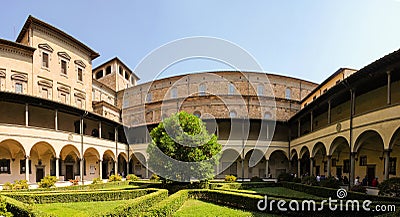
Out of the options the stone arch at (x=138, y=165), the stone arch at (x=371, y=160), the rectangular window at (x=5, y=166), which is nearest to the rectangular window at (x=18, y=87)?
the rectangular window at (x=5, y=166)

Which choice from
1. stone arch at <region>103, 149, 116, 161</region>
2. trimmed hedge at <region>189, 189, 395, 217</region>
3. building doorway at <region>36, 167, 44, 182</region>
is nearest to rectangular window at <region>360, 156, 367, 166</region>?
trimmed hedge at <region>189, 189, 395, 217</region>

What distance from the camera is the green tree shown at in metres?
17.5

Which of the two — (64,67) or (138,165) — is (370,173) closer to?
(138,165)

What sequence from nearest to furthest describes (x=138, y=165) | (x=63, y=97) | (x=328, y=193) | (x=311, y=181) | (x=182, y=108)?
1. (x=328, y=193)
2. (x=311, y=181)
3. (x=63, y=97)
4. (x=182, y=108)
5. (x=138, y=165)

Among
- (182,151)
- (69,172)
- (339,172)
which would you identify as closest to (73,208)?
(182,151)

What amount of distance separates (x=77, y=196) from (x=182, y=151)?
22.2ft

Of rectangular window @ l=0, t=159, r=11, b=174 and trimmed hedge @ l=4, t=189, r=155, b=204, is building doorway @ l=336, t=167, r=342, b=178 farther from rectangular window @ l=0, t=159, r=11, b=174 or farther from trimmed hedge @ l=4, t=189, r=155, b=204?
rectangular window @ l=0, t=159, r=11, b=174

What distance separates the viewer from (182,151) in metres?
17.8

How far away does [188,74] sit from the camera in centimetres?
3812

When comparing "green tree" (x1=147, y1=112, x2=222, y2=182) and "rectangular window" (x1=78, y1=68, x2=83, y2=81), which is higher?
"rectangular window" (x1=78, y1=68, x2=83, y2=81)

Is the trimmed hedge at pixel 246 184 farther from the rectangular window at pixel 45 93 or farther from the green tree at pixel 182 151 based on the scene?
the rectangular window at pixel 45 93

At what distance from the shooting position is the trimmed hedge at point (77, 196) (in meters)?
14.0

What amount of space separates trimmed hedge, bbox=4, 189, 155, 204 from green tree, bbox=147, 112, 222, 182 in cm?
221

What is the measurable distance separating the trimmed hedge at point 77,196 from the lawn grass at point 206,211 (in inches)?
150
